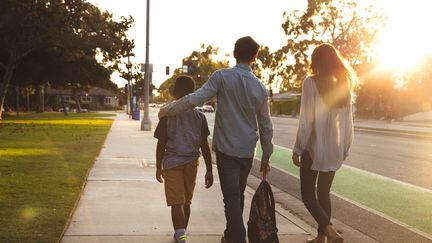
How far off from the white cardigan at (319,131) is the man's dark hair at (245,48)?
21.4 inches

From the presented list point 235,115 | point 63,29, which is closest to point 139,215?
point 235,115

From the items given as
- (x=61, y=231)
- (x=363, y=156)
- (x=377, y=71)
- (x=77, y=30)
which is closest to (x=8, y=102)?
(x=77, y=30)

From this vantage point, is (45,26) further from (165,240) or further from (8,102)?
(8,102)

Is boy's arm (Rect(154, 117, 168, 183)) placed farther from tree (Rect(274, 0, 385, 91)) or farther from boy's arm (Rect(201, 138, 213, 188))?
tree (Rect(274, 0, 385, 91))

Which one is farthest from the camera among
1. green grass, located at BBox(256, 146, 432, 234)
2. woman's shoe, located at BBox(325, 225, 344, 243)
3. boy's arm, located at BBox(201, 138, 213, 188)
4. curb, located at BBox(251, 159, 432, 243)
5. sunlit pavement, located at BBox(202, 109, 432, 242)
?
green grass, located at BBox(256, 146, 432, 234)

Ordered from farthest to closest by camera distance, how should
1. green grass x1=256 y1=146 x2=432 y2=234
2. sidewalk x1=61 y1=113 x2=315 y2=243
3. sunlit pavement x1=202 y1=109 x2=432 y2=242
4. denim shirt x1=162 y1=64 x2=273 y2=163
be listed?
green grass x1=256 y1=146 x2=432 y2=234 → sunlit pavement x1=202 y1=109 x2=432 y2=242 → sidewalk x1=61 y1=113 x2=315 y2=243 → denim shirt x1=162 y1=64 x2=273 y2=163

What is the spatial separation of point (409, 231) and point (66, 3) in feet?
102

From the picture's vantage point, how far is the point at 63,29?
114ft

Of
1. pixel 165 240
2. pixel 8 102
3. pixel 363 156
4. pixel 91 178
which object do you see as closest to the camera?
pixel 165 240

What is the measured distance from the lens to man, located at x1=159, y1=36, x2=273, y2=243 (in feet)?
15.1

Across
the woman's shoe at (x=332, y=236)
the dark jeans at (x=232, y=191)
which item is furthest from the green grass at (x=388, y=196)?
the dark jeans at (x=232, y=191)

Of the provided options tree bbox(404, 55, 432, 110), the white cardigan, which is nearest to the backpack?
the white cardigan

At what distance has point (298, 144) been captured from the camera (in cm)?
479

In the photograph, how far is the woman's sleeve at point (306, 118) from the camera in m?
4.76
